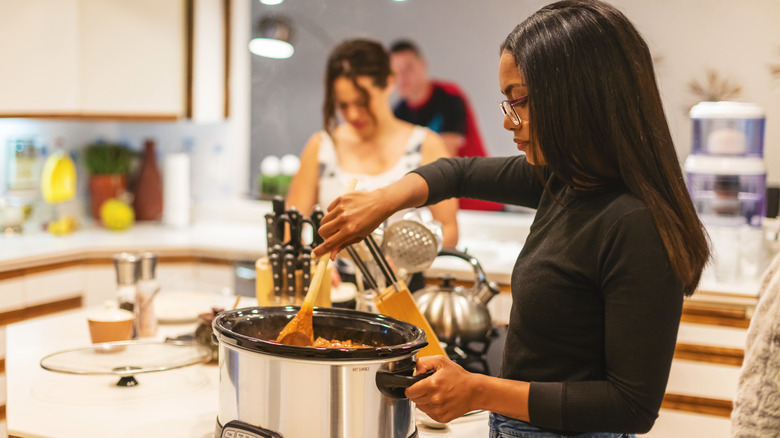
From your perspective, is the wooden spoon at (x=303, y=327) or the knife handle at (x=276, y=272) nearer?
the wooden spoon at (x=303, y=327)

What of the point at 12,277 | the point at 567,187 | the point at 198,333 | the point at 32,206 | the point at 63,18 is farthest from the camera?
the point at 32,206

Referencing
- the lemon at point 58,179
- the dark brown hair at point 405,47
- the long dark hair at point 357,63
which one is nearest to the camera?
the long dark hair at point 357,63

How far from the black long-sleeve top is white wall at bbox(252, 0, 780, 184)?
6.94 ft

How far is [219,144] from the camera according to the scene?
14.5ft

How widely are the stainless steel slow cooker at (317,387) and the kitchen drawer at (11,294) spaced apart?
231 cm

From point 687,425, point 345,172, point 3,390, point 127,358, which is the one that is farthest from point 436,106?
point 127,358

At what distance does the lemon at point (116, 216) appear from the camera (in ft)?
12.8

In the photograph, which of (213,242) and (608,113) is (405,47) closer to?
(213,242)

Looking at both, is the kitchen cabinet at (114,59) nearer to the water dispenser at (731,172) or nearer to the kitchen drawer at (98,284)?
the kitchen drawer at (98,284)

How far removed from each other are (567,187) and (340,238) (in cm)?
36

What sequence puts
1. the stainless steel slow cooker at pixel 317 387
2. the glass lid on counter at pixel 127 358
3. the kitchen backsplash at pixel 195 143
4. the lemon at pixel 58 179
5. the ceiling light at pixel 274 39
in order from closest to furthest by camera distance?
the stainless steel slow cooker at pixel 317 387, the glass lid on counter at pixel 127 358, the lemon at pixel 58 179, the ceiling light at pixel 274 39, the kitchen backsplash at pixel 195 143

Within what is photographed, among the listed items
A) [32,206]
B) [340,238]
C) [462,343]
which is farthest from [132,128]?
[340,238]

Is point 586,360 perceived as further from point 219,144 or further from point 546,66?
point 219,144

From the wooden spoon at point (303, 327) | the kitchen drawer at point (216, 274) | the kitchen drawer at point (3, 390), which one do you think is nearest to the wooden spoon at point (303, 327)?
the wooden spoon at point (303, 327)
